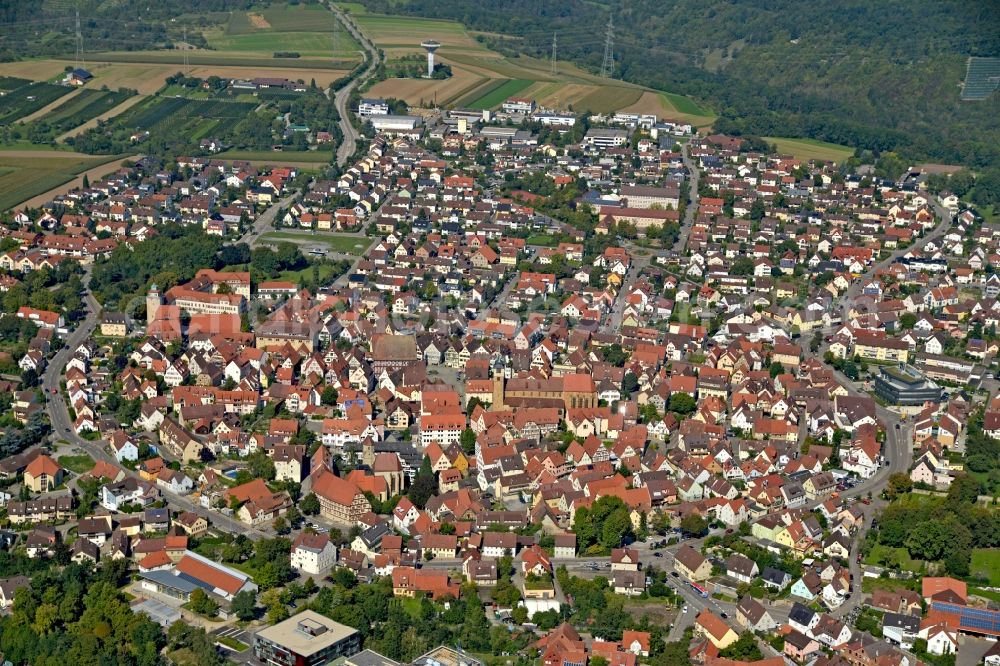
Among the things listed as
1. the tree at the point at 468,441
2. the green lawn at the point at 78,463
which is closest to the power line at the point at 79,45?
the green lawn at the point at 78,463

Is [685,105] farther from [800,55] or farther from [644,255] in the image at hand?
[644,255]

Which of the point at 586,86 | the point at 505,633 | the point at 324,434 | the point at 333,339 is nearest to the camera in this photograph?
the point at 505,633

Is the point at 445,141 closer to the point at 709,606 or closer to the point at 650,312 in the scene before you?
the point at 650,312

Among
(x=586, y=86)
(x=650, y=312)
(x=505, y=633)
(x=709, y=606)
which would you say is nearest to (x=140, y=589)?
(x=505, y=633)

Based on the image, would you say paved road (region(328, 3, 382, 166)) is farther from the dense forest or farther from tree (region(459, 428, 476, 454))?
tree (region(459, 428, 476, 454))

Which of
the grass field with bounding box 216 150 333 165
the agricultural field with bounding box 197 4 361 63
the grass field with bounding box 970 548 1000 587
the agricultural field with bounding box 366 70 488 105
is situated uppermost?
the agricultural field with bounding box 197 4 361 63

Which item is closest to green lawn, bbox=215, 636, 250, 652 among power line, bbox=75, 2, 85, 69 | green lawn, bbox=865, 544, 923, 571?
green lawn, bbox=865, 544, 923, 571

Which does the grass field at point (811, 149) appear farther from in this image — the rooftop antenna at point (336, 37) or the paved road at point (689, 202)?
the rooftop antenna at point (336, 37)

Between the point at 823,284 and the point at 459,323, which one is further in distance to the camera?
the point at 823,284
